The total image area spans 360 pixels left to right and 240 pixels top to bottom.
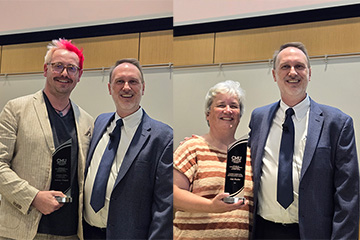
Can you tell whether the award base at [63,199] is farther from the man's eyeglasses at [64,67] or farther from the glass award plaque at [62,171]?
the man's eyeglasses at [64,67]

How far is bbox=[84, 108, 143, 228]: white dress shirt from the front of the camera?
7.94 ft

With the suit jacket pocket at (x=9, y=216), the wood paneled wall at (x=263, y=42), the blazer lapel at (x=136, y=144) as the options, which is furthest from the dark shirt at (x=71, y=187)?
the wood paneled wall at (x=263, y=42)

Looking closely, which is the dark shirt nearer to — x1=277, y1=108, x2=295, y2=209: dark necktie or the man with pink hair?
the man with pink hair

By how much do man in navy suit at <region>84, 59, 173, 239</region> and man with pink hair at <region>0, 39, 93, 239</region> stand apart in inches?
2.8

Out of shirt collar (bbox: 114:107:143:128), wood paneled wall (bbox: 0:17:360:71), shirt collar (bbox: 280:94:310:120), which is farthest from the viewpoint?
shirt collar (bbox: 114:107:143:128)

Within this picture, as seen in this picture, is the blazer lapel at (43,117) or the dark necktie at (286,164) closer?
the dark necktie at (286,164)

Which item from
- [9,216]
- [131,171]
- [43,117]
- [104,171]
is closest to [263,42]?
[131,171]

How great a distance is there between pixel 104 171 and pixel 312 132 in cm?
103

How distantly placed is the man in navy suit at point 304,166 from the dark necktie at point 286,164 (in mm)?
14

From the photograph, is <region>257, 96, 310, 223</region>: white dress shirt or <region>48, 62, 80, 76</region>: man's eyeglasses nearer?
<region>257, 96, 310, 223</region>: white dress shirt

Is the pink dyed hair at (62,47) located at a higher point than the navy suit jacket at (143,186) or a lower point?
higher

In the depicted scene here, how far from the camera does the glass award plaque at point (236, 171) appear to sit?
2340mm

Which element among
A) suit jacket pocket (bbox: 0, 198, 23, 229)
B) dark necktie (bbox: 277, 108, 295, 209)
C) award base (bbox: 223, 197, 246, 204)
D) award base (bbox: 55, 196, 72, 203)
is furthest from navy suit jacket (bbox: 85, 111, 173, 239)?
dark necktie (bbox: 277, 108, 295, 209)

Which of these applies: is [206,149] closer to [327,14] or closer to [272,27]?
[272,27]
